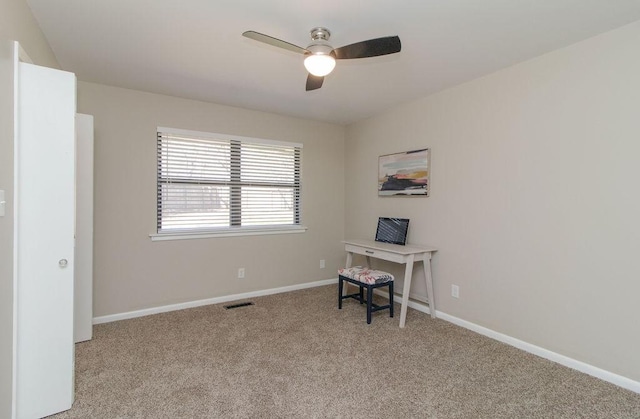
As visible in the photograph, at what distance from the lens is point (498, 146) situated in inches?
109

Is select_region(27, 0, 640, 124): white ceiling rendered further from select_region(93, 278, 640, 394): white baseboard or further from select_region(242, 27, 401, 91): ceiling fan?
select_region(93, 278, 640, 394): white baseboard

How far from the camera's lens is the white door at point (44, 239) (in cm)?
170

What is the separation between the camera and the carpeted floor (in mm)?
1857

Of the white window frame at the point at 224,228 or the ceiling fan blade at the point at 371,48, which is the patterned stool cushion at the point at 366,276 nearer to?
the white window frame at the point at 224,228

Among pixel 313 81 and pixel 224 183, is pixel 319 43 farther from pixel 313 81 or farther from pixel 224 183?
pixel 224 183

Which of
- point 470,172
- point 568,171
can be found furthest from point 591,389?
point 470,172

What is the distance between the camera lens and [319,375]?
221cm

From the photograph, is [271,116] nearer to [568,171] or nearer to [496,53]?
[496,53]

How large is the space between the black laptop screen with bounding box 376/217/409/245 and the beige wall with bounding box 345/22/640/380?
0.20 metres

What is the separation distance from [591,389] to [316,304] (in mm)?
2397

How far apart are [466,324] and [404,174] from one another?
1.67 meters

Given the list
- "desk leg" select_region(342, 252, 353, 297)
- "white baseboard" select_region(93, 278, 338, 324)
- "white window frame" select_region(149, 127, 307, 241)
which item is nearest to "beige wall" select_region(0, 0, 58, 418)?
"white baseboard" select_region(93, 278, 338, 324)

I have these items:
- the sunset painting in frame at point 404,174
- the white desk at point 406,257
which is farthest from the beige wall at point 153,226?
the white desk at point 406,257

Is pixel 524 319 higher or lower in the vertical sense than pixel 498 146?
lower
